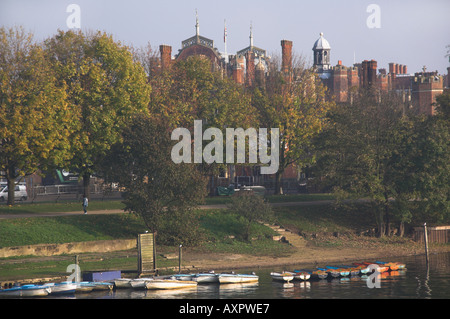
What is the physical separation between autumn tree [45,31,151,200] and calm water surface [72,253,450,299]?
69.3 ft

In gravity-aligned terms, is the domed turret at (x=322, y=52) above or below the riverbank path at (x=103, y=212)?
above

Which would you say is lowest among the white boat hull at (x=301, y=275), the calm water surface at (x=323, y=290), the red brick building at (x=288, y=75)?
the calm water surface at (x=323, y=290)

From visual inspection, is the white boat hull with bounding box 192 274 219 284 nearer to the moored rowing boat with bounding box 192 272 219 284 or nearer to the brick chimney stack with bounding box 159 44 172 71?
the moored rowing boat with bounding box 192 272 219 284

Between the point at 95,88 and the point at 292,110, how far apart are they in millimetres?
22701

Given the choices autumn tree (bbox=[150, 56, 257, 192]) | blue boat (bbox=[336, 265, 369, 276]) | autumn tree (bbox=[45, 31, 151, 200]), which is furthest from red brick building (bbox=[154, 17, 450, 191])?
blue boat (bbox=[336, 265, 369, 276])

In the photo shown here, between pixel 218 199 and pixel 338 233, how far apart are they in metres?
13.4

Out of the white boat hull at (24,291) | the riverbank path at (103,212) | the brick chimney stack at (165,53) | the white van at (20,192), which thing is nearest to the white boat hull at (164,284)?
the white boat hull at (24,291)

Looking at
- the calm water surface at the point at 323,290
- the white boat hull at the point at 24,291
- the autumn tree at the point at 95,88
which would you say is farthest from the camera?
the autumn tree at the point at 95,88

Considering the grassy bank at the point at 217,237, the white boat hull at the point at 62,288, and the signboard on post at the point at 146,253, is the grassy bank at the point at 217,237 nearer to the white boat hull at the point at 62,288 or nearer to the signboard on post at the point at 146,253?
the signboard on post at the point at 146,253

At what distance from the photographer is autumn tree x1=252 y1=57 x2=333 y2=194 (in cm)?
7638

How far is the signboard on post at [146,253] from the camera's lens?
47.6 m

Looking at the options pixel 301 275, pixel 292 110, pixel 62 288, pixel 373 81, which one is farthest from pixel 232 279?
pixel 373 81

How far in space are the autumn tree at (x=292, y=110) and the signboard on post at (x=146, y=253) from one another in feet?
103
